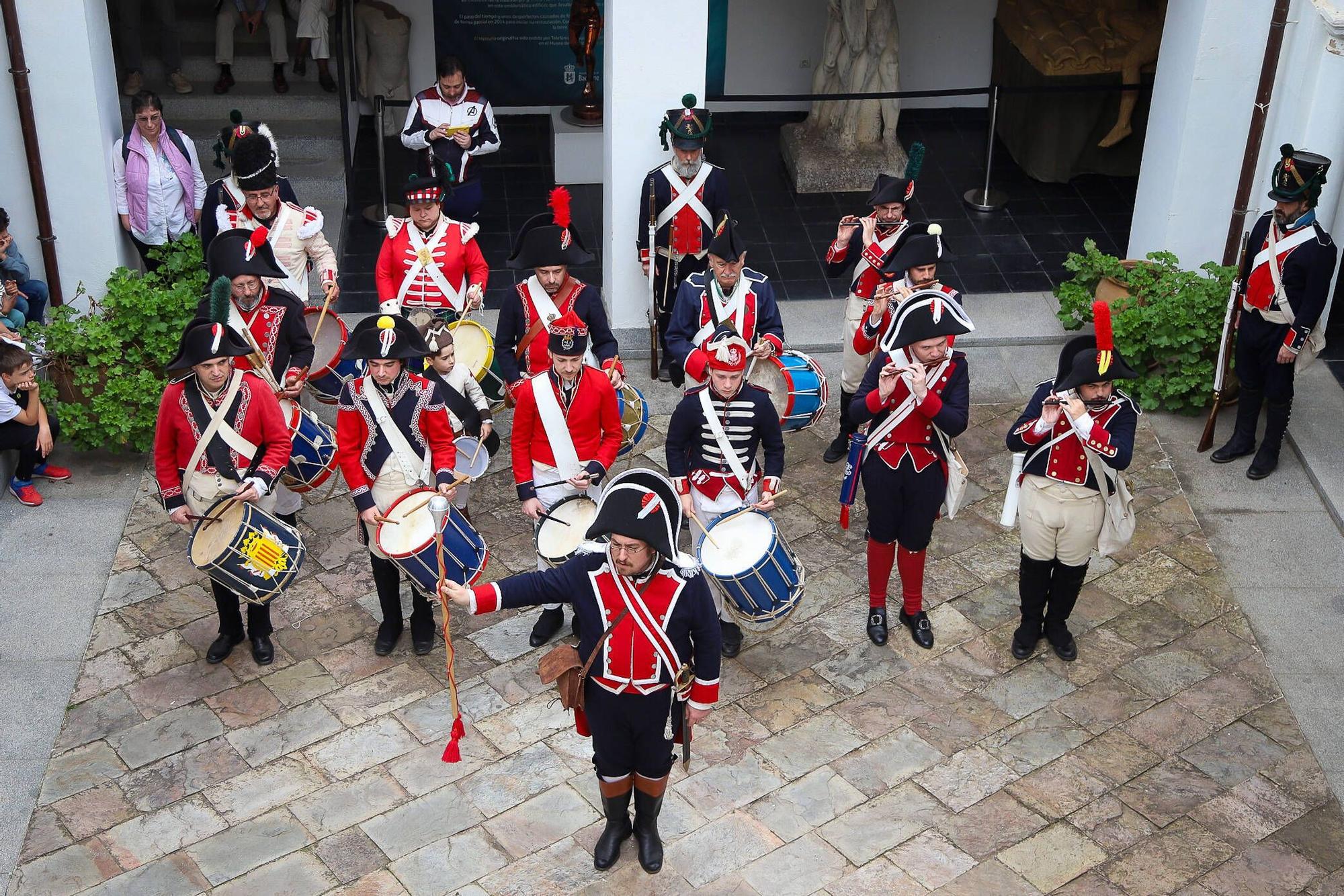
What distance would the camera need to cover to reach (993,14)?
14883 millimetres

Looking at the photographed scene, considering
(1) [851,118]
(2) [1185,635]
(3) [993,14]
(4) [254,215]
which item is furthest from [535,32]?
(2) [1185,635]

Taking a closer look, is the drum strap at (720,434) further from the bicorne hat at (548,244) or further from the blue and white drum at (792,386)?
the bicorne hat at (548,244)

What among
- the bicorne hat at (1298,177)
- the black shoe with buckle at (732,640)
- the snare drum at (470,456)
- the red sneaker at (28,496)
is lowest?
the black shoe with buckle at (732,640)

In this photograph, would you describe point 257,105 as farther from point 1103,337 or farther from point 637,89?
point 1103,337

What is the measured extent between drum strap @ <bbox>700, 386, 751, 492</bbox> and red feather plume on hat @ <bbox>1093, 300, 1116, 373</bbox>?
5.62ft

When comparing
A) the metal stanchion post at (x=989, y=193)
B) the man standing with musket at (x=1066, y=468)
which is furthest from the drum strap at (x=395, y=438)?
the metal stanchion post at (x=989, y=193)

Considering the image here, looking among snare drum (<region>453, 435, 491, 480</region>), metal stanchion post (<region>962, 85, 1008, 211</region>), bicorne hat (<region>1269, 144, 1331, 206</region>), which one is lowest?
snare drum (<region>453, 435, 491, 480</region>)

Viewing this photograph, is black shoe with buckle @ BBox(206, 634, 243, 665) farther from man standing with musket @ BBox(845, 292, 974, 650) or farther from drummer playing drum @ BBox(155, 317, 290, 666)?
man standing with musket @ BBox(845, 292, 974, 650)

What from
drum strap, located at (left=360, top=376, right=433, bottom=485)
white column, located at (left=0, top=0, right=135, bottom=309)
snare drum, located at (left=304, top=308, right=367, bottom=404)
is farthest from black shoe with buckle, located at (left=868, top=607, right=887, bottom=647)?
white column, located at (left=0, top=0, right=135, bottom=309)

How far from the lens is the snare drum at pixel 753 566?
711 centimetres

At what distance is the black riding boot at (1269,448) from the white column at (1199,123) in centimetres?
185

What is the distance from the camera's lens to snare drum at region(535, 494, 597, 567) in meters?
7.25

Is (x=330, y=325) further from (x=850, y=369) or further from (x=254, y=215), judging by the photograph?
(x=850, y=369)

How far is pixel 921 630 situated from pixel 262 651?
341cm
